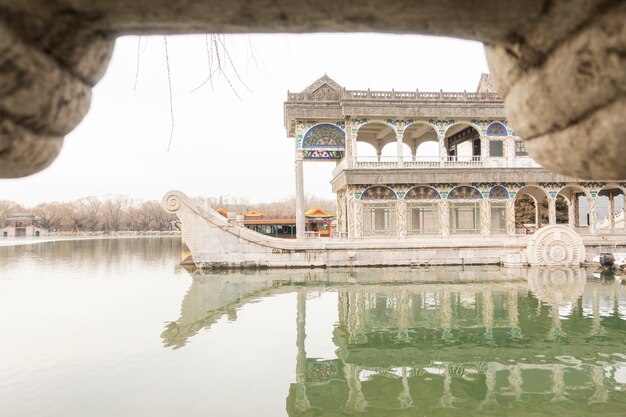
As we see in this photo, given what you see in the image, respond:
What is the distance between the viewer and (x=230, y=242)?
16.9m

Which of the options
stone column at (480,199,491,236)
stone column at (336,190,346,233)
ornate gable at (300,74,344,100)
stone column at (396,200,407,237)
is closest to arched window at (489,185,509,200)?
stone column at (480,199,491,236)

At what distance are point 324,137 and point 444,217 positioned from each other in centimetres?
646

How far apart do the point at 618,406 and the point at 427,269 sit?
1135 cm

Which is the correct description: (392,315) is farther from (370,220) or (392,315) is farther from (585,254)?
(585,254)

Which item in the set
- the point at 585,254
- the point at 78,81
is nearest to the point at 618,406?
the point at 78,81

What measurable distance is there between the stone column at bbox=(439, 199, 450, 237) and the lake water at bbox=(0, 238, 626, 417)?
5.25 meters

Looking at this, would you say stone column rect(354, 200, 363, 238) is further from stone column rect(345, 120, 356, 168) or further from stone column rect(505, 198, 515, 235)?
stone column rect(505, 198, 515, 235)

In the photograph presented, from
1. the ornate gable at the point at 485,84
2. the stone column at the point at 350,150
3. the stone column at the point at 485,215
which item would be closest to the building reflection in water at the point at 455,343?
the stone column at the point at 485,215

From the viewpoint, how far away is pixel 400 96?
18531 mm

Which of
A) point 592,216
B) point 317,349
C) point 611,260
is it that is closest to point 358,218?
point 611,260

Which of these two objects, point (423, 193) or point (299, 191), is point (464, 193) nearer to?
point (423, 193)

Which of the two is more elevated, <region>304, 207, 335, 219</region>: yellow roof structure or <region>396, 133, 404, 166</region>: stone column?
<region>396, 133, 404, 166</region>: stone column

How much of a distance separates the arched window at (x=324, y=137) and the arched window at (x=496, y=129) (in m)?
6.61

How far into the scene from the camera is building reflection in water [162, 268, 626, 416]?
17.6 ft
